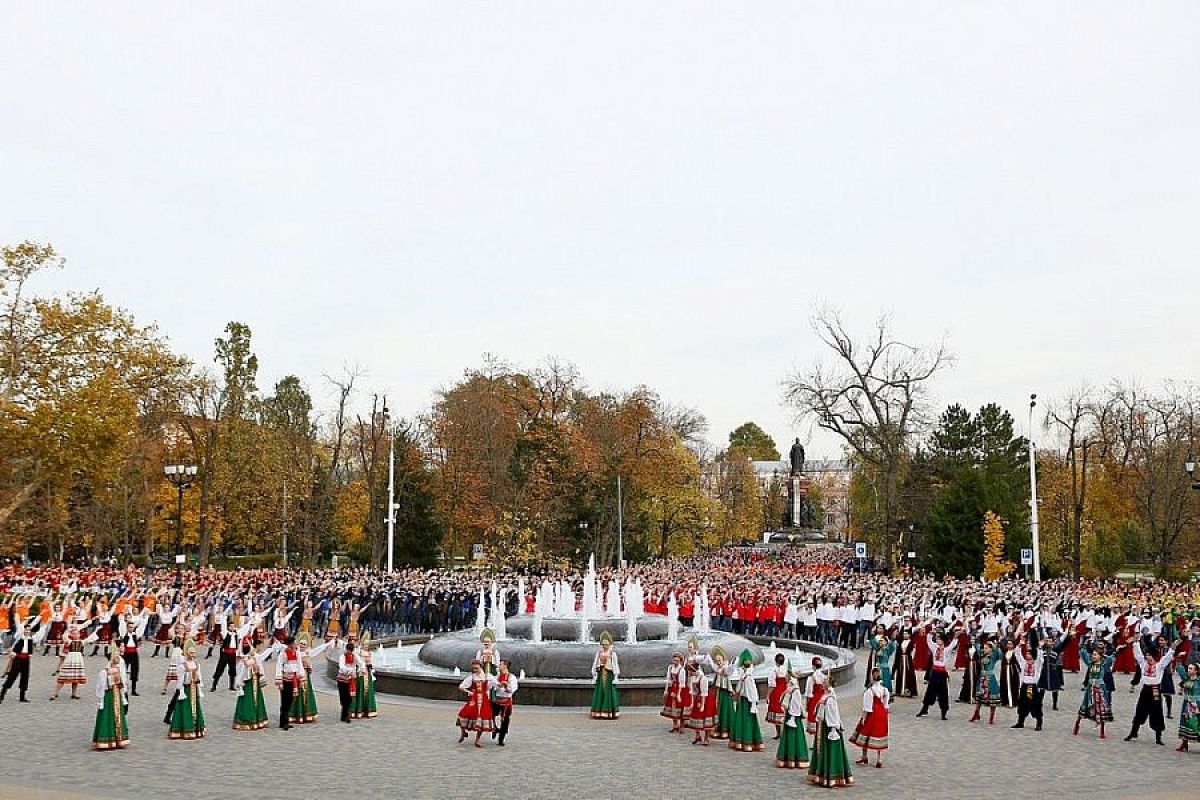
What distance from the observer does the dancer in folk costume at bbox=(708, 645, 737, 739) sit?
1620 centimetres

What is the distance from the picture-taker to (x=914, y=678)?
21688mm

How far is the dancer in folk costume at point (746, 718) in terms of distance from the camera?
15.5 m

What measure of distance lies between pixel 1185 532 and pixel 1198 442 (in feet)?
18.5

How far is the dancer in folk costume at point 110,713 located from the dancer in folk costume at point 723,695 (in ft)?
29.2

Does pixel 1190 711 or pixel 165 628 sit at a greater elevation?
pixel 1190 711

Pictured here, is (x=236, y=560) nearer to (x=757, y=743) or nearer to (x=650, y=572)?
(x=650, y=572)

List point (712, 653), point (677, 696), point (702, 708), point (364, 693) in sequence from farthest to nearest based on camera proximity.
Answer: point (364, 693) → point (677, 696) → point (712, 653) → point (702, 708)

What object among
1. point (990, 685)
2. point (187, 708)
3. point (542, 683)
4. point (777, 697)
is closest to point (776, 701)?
point (777, 697)

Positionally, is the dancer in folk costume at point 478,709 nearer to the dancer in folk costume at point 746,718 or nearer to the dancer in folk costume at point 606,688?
the dancer in folk costume at point 606,688

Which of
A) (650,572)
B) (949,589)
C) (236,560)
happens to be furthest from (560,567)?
(236,560)

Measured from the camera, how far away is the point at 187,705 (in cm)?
1580

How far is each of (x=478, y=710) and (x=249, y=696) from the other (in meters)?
4.04

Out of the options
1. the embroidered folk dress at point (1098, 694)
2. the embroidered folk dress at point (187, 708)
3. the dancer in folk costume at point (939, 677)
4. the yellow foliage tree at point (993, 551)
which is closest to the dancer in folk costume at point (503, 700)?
the embroidered folk dress at point (187, 708)

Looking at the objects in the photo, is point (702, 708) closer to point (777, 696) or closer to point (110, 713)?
point (777, 696)
